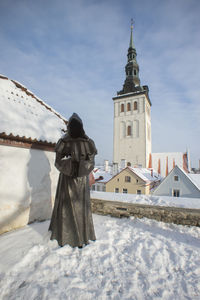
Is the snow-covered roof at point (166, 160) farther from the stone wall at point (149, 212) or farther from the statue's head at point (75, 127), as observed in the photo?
the statue's head at point (75, 127)

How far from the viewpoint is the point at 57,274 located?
1.74m

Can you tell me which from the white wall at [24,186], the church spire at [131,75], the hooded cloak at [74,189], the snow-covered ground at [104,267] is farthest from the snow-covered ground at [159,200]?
the church spire at [131,75]

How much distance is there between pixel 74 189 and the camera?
2387 mm

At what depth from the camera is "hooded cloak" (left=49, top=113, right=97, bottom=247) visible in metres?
2.28

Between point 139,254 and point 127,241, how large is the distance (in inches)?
15.1

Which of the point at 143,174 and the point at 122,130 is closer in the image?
the point at 143,174

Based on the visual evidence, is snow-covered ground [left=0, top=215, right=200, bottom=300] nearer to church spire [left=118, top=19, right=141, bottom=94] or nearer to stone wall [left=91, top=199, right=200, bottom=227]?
stone wall [left=91, top=199, right=200, bottom=227]

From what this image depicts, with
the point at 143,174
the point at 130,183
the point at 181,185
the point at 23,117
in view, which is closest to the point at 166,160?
the point at 143,174

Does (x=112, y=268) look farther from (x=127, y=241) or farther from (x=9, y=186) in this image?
(x=9, y=186)

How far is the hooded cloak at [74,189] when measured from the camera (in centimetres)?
228

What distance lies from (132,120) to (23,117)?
98.0 feet

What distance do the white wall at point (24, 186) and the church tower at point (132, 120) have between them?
1036 inches

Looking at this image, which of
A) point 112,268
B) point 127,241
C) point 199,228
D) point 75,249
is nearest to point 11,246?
point 75,249

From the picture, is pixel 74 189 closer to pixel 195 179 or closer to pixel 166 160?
pixel 195 179
